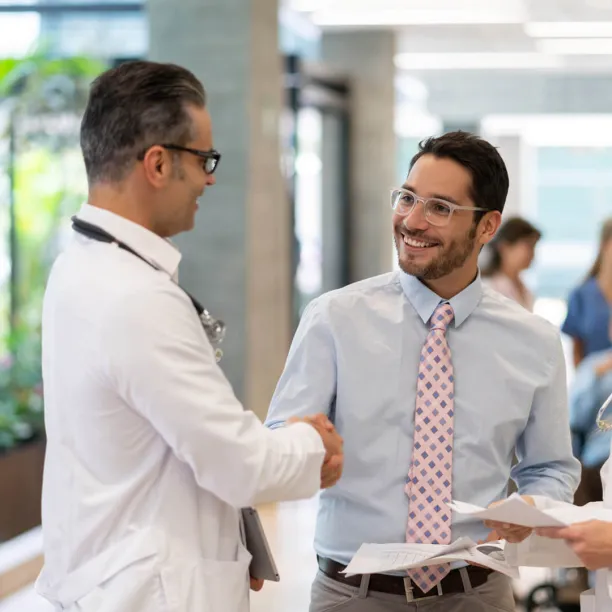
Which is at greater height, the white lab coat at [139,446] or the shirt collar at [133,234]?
the shirt collar at [133,234]

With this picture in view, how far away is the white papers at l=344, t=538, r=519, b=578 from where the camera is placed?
207cm

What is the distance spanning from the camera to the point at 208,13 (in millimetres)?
6910

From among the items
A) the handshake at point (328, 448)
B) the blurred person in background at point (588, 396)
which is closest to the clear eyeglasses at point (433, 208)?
the handshake at point (328, 448)

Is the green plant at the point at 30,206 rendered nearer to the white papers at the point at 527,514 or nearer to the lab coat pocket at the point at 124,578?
the lab coat pocket at the point at 124,578

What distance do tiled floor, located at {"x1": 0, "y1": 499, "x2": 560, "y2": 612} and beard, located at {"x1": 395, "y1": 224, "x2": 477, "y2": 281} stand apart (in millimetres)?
2906

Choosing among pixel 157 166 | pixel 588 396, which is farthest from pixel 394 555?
pixel 588 396

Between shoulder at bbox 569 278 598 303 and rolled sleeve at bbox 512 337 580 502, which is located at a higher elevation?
rolled sleeve at bbox 512 337 580 502

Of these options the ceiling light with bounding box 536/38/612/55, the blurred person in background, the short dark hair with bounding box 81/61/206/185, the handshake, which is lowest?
the blurred person in background

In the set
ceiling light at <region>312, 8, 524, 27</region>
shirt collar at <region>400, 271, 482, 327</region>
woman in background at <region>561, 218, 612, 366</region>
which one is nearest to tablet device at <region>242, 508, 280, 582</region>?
shirt collar at <region>400, 271, 482, 327</region>

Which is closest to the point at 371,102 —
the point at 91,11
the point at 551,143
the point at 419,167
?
the point at 91,11

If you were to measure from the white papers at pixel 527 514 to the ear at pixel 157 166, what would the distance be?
753 millimetres

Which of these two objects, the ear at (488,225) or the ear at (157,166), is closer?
the ear at (157,166)

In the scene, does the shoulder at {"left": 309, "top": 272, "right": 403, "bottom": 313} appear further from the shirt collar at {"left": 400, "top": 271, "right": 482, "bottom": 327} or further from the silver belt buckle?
the silver belt buckle

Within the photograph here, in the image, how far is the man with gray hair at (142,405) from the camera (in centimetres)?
181
